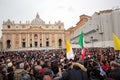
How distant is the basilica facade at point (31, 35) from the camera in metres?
94.3

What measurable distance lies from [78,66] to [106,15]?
4214 centimetres

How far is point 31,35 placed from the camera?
96.1 m

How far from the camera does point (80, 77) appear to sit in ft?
17.1

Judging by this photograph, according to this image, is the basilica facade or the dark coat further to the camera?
the basilica facade

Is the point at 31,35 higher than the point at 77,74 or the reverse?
higher

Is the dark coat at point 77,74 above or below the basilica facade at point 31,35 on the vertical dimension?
below

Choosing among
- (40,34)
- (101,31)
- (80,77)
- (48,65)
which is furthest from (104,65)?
(40,34)

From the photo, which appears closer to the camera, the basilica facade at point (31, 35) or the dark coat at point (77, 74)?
the dark coat at point (77, 74)

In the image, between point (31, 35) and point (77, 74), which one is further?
point (31, 35)

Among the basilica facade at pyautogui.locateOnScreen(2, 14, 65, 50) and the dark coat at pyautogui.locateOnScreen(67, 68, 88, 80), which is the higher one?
the basilica facade at pyautogui.locateOnScreen(2, 14, 65, 50)

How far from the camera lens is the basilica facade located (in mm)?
94312

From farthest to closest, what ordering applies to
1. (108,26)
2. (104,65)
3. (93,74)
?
1. (108,26)
2. (104,65)
3. (93,74)

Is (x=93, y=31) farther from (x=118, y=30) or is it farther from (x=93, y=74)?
(x=93, y=74)

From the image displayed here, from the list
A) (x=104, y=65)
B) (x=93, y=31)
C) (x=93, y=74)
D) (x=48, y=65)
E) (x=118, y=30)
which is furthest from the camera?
(x=93, y=31)
